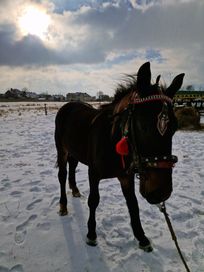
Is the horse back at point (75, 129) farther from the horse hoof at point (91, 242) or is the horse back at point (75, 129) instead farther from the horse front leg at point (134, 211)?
the horse hoof at point (91, 242)

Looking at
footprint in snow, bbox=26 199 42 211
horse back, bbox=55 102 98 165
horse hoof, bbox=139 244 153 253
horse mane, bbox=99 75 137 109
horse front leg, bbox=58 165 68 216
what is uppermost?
horse mane, bbox=99 75 137 109

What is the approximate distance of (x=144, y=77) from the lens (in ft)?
6.00

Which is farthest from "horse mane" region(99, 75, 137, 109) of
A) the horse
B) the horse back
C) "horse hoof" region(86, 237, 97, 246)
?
"horse hoof" region(86, 237, 97, 246)

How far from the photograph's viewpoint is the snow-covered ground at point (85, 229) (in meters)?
2.46

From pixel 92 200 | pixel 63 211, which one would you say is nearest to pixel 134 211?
pixel 92 200

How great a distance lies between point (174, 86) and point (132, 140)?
68 centimetres

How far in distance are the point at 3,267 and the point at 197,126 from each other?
1131 cm

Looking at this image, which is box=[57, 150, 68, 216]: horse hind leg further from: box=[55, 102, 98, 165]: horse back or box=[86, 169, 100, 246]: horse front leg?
box=[86, 169, 100, 246]: horse front leg

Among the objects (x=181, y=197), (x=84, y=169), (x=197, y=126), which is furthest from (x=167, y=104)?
(x=197, y=126)

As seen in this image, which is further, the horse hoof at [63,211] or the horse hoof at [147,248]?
the horse hoof at [63,211]

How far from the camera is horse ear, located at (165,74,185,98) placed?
2066mm

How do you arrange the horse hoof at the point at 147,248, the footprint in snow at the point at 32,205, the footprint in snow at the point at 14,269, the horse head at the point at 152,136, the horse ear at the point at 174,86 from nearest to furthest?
the horse head at the point at 152,136 → the horse ear at the point at 174,86 → the footprint in snow at the point at 14,269 → the horse hoof at the point at 147,248 → the footprint in snow at the point at 32,205

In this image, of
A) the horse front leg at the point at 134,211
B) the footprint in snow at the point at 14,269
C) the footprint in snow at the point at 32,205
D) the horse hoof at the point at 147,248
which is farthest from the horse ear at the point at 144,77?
the footprint in snow at the point at 32,205

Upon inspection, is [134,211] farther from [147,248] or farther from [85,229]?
[85,229]
